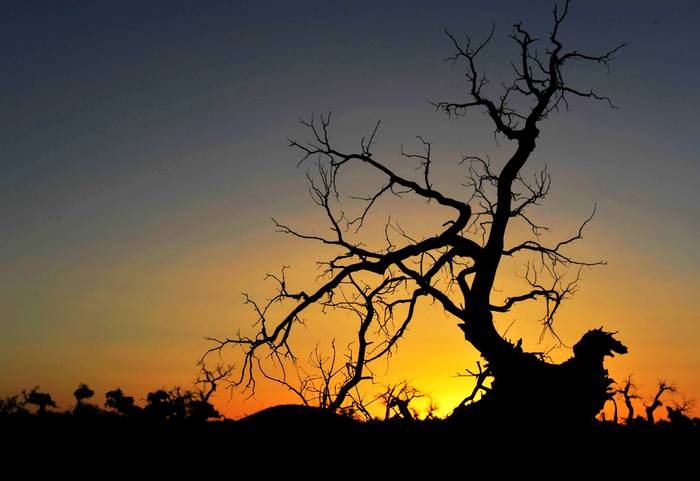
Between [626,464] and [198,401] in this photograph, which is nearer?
[626,464]

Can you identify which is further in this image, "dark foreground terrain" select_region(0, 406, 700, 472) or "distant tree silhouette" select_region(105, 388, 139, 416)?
"distant tree silhouette" select_region(105, 388, 139, 416)

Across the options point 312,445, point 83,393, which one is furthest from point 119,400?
point 312,445

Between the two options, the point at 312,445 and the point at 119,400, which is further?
the point at 119,400

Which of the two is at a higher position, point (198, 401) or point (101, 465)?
point (198, 401)

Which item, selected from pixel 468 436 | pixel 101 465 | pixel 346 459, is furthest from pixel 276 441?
pixel 468 436

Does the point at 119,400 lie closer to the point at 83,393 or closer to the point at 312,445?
the point at 83,393

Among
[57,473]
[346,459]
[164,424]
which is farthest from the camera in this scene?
[164,424]

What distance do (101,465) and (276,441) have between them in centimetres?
220

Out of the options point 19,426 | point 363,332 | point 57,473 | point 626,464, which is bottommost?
point 57,473

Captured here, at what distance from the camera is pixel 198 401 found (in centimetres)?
1105

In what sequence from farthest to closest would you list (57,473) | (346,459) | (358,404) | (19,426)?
(358,404) → (19,426) → (346,459) → (57,473)

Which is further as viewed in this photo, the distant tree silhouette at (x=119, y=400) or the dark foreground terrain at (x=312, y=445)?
the distant tree silhouette at (x=119, y=400)

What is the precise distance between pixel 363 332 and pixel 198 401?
3.06 metres

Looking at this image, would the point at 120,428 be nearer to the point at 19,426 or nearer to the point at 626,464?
the point at 19,426
